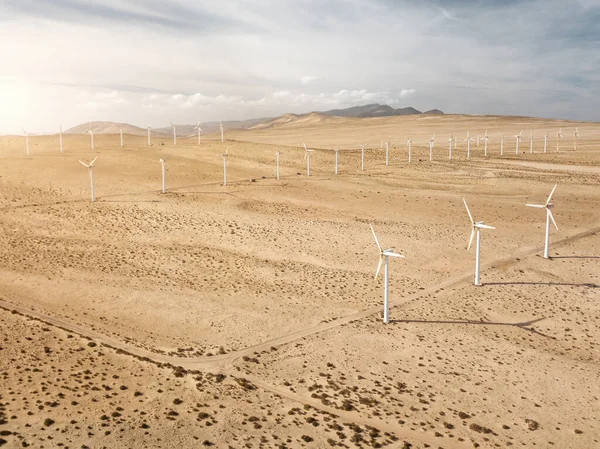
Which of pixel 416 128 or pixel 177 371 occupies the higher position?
pixel 416 128

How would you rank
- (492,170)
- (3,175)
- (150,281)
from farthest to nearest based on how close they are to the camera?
(492,170), (3,175), (150,281)

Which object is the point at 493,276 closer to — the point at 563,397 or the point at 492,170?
the point at 563,397

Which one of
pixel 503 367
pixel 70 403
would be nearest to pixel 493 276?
pixel 503 367

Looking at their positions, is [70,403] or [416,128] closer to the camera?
[70,403]

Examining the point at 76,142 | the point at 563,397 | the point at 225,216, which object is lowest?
the point at 563,397

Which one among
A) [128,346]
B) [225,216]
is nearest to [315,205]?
[225,216]

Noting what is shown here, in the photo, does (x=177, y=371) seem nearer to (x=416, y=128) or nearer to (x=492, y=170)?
(x=492, y=170)

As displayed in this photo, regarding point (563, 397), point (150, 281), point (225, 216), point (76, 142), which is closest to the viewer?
point (563, 397)
